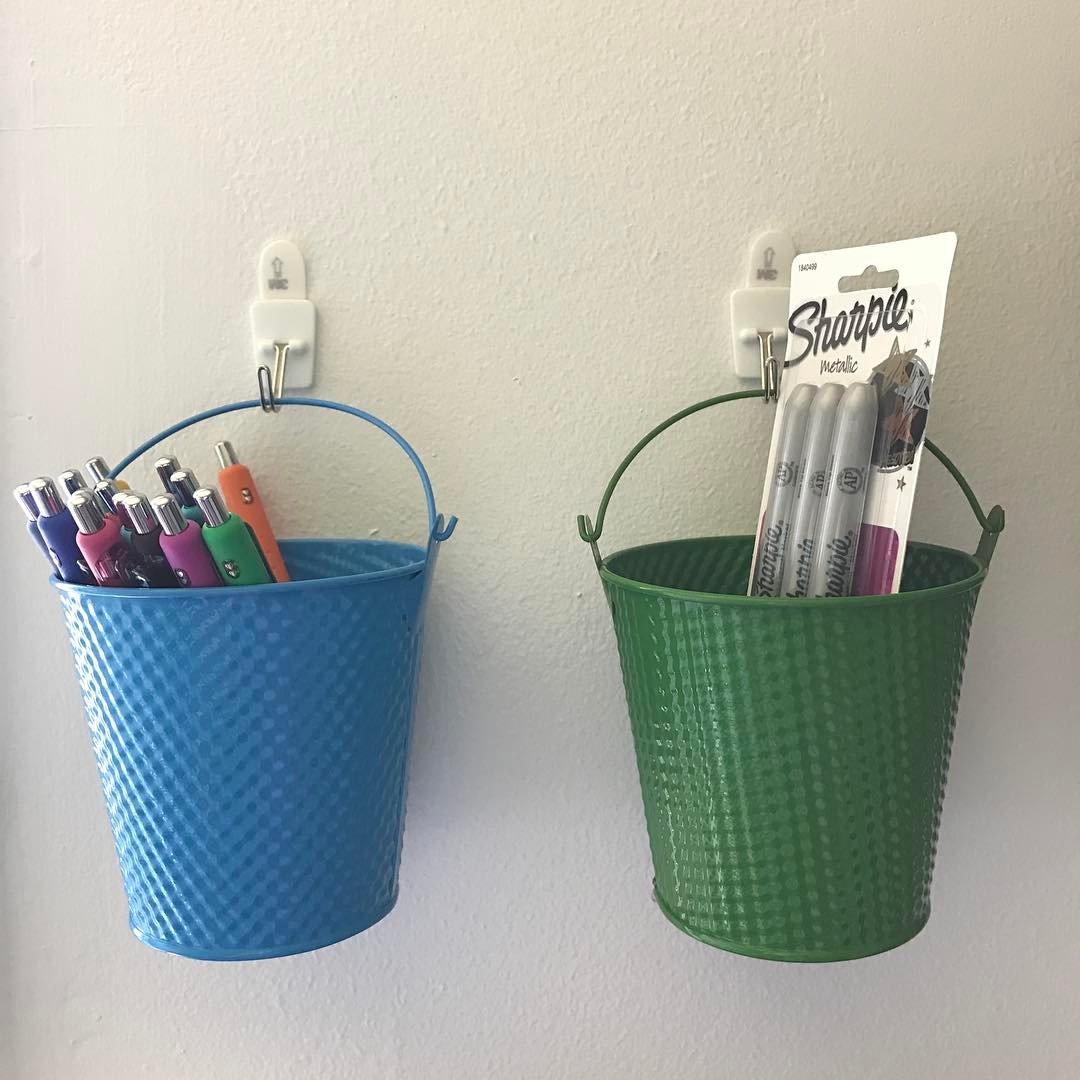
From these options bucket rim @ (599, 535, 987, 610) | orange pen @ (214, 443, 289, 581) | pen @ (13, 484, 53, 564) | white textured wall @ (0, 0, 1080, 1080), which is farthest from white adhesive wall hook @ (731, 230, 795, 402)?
pen @ (13, 484, 53, 564)

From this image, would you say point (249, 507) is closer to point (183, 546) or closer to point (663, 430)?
point (183, 546)

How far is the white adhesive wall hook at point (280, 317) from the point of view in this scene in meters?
0.64

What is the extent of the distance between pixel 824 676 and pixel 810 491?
103 mm

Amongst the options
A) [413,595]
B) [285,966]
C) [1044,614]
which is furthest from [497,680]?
[1044,614]

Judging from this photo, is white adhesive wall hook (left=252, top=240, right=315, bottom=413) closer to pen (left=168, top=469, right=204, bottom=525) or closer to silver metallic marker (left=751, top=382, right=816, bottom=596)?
pen (left=168, top=469, right=204, bottom=525)

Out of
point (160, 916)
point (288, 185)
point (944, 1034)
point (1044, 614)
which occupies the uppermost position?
point (288, 185)

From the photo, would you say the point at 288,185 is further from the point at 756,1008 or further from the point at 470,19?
the point at 756,1008

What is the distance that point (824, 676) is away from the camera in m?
0.54

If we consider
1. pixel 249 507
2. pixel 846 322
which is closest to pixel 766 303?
pixel 846 322

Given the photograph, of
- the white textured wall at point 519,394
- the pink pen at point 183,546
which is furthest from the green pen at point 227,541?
the white textured wall at point 519,394

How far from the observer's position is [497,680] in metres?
0.68

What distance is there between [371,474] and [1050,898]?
54cm

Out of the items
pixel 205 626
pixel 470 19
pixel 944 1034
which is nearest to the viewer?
pixel 205 626

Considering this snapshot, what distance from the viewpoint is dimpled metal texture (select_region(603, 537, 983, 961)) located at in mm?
536
